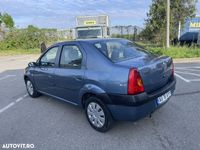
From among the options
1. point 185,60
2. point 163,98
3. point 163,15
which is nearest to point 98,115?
point 163,98

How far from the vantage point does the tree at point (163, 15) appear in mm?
18984

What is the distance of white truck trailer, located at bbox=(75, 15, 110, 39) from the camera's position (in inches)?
539

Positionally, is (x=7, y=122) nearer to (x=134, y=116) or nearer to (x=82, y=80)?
A: (x=82, y=80)

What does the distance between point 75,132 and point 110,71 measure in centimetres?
131

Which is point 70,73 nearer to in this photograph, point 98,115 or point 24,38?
point 98,115

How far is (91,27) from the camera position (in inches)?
553

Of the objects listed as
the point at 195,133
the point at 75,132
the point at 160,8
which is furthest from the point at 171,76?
the point at 160,8

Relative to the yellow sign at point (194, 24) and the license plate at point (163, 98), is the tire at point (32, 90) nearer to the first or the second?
the license plate at point (163, 98)

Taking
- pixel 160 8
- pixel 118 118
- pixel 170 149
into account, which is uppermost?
pixel 160 8

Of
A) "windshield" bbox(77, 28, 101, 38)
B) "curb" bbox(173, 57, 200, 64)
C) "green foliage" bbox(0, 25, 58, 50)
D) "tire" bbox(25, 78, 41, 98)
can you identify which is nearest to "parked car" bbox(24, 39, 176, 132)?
"tire" bbox(25, 78, 41, 98)

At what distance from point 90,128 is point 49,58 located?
195cm

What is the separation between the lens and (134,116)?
334 centimetres

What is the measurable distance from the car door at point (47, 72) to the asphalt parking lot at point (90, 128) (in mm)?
489

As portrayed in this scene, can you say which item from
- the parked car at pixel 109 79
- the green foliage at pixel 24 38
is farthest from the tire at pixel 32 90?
the green foliage at pixel 24 38
